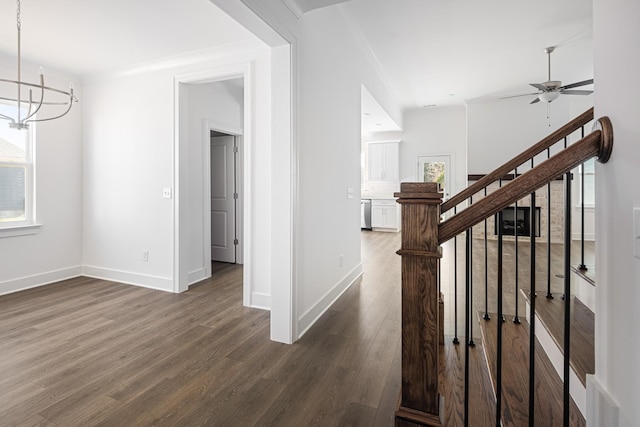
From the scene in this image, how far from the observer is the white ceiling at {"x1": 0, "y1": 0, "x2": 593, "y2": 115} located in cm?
266

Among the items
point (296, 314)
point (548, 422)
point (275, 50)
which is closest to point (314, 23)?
point (275, 50)

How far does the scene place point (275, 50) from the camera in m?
2.36

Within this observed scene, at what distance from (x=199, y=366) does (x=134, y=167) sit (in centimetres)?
274

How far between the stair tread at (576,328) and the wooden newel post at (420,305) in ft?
2.06

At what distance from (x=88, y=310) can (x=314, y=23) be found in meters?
3.30

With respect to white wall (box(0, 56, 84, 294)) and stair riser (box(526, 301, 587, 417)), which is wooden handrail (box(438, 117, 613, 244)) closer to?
stair riser (box(526, 301, 587, 417))

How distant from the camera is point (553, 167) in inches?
38.2

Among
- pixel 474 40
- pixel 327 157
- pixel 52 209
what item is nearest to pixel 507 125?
pixel 474 40

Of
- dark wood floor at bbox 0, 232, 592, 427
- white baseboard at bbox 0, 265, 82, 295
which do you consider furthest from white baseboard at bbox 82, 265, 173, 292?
dark wood floor at bbox 0, 232, 592, 427

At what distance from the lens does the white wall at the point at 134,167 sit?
11.9 feet

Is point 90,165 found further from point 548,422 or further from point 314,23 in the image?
point 548,422

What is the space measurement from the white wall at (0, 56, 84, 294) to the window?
8 cm

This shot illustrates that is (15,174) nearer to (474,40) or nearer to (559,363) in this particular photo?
(559,363)

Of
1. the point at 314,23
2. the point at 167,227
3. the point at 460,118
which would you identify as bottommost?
the point at 167,227
